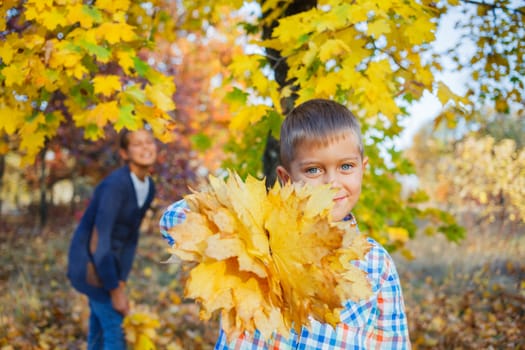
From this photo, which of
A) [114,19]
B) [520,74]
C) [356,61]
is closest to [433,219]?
[520,74]

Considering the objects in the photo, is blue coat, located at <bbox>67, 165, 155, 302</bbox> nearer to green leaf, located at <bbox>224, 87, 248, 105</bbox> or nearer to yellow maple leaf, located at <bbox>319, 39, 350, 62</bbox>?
green leaf, located at <bbox>224, 87, 248, 105</bbox>

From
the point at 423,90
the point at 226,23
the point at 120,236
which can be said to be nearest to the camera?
the point at 423,90

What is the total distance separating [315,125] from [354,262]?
19.3 inches

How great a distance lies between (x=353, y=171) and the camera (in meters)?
1.50

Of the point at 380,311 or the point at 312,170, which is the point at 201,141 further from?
the point at 380,311

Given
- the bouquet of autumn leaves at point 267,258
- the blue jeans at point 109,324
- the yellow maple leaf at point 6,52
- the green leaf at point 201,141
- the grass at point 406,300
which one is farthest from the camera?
the grass at point 406,300

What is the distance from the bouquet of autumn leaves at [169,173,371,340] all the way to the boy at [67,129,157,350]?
203cm

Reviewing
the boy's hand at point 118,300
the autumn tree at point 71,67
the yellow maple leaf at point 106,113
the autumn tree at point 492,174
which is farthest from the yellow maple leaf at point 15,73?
the autumn tree at point 492,174

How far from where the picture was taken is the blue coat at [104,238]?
9.04 feet

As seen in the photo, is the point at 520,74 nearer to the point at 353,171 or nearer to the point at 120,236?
the point at 353,171

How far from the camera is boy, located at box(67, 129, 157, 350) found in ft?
9.16

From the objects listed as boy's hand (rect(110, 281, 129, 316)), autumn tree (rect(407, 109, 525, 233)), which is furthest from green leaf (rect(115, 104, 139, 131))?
autumn tree (rect(407, 109, 525, 233))

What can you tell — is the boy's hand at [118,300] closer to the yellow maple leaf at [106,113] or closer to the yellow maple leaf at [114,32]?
the yellow maple leaf at [106,113]

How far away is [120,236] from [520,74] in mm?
3142
